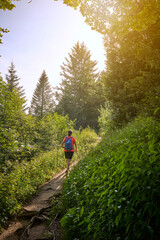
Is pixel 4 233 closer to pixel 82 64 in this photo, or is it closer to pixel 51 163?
pixel 51 163

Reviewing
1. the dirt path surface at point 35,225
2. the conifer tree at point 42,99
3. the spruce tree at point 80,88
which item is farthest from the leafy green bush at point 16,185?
the conifer tree at point 42,99

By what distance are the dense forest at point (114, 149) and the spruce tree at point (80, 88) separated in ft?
46.5

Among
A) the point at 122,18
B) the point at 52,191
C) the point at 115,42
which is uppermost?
the point at 115,42

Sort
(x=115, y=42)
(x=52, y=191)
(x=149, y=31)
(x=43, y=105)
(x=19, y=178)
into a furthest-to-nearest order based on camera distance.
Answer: (x=43, y=105) → (x=115, y=42) → (x=149, y=31) → (x=52, y=191) → (x=19, y=178)

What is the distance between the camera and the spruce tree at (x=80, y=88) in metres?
30.4

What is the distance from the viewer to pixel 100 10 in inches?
181

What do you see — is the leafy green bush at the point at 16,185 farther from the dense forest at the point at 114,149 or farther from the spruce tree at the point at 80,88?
the spruce tree at the point at 80,88

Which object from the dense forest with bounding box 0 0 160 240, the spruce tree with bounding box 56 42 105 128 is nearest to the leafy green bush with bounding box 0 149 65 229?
the dense forest with bounding box 0 0 160 240

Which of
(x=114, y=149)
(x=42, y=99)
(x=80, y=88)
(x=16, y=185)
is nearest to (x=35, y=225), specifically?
(x=16, y=185)

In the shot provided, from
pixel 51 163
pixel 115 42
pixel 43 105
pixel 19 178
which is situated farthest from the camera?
pixel 43 105

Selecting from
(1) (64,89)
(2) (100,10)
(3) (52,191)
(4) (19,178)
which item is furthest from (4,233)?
(1) (64,89)

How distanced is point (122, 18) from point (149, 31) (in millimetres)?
4332

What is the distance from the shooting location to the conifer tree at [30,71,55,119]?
115 ft

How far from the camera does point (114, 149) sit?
4.93 meters
